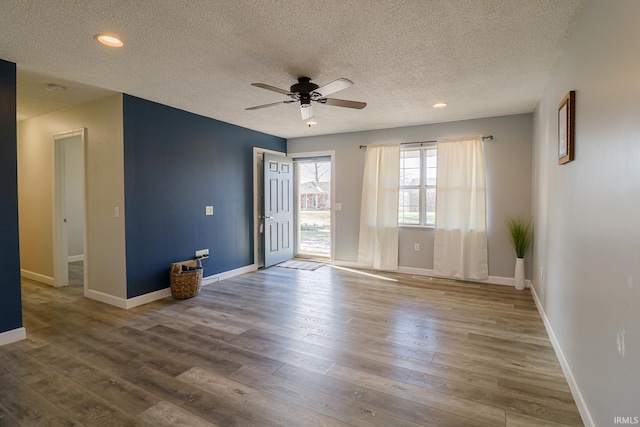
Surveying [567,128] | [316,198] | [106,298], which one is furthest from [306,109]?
[316,198]

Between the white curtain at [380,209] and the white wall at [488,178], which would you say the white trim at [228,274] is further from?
the white curtain at [380,209]

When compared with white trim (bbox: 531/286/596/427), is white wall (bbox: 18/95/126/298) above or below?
above

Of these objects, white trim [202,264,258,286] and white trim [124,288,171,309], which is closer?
white trim [124,288,171,309]

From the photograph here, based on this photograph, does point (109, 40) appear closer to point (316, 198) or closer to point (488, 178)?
point (488, 178)

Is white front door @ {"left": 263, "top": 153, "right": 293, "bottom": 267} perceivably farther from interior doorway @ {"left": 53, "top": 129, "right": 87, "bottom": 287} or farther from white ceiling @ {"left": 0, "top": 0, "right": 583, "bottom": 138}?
interior doorway @ {"left": 53, "top": 129, "right": 87, "bottom": 287}

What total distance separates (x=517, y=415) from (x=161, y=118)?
4.61 metres

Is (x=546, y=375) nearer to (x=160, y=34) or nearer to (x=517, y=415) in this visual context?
(x=517, y=415)

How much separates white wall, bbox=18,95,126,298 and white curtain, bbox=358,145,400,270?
3.68 m

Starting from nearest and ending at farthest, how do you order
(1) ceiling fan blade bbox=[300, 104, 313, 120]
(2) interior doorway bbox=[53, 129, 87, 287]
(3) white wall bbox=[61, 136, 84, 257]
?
(1) ceiling fan blade bbox=[300, 104, 313, 120] < (2) interior doorway bbox=[53, 129, 87, 287] < (3) white wall bbox=[61, 136, 84, 257]

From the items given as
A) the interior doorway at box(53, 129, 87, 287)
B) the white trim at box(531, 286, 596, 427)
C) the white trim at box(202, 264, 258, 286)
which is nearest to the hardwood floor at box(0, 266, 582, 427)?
the white trim at box(531, 286, 596, 427)

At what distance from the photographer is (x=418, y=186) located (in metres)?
5.29

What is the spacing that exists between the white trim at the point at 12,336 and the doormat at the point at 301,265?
3.62 m

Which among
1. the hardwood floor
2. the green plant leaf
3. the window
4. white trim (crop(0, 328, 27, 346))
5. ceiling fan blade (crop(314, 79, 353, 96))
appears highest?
→ ceiling fan blade (crop(314, 79, 353, 96))

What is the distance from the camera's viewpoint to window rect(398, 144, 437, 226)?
5191 mm
